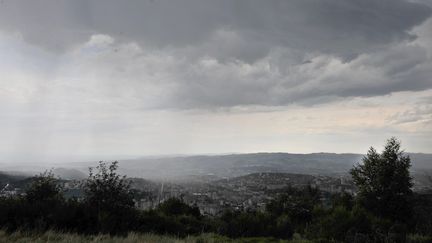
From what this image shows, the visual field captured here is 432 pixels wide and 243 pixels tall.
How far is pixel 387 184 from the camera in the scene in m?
26.4

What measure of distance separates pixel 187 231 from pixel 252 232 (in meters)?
2.72

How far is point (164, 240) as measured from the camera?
1043 cm

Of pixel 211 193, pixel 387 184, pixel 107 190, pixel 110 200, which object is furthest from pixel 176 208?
pixel 211 193

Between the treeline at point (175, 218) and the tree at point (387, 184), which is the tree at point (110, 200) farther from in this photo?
the tree at point (387, 184)

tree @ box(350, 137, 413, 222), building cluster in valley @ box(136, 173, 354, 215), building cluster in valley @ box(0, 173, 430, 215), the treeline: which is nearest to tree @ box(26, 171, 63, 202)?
the treeline

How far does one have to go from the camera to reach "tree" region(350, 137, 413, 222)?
25750mm

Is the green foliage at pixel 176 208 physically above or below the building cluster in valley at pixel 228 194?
above

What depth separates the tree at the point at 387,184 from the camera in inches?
1014

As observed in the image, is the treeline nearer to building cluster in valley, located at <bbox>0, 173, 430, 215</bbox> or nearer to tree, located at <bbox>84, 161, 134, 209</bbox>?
tree, located at <bbox>84, 161, 134, 209</bbox>

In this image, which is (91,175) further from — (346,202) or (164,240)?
(346,202)

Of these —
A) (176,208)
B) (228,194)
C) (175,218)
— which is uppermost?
(175,218)

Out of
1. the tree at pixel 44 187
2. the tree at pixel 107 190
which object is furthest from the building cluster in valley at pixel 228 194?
the tree at pixel 107 190

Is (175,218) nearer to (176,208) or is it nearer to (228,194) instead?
(176,208)

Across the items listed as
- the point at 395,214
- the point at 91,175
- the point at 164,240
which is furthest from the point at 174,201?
the point at 164,240
